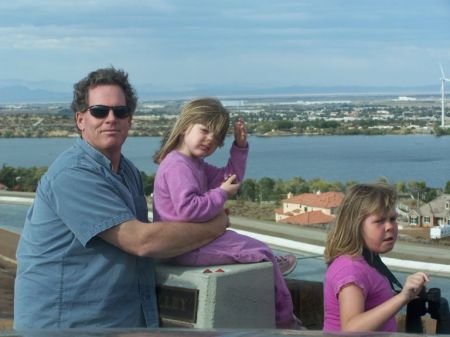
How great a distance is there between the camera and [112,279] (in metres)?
2.52

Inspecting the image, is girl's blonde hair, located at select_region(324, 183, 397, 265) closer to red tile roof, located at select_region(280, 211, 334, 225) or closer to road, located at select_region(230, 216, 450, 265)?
road, located at select_region(230, 216, 450, 265)

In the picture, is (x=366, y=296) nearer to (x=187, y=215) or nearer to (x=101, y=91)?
(x=187, y=215)

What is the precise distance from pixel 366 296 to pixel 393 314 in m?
0.13

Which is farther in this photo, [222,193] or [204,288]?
[222,193]

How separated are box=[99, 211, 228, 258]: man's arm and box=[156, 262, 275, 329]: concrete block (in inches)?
3.5

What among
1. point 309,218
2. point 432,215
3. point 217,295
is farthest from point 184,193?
point 432,215

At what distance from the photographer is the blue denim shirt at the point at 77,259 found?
2484mm

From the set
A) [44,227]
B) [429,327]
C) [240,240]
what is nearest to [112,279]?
[44,227]

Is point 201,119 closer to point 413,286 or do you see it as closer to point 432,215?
point 413,286

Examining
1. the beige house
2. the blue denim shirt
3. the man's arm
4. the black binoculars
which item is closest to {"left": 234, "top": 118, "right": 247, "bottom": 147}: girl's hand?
the man's arm

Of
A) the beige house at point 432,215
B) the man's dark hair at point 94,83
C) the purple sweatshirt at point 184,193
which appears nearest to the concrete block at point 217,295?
the purple sweatshirt at point 184,193

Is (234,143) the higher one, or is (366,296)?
(234,143)

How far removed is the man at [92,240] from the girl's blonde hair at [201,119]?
301 mm

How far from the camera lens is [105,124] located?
103 inches
